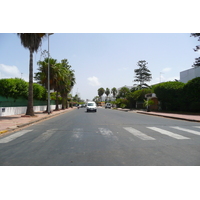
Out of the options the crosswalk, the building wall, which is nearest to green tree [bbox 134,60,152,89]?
the building wall

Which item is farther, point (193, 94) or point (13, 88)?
point (193, 94)

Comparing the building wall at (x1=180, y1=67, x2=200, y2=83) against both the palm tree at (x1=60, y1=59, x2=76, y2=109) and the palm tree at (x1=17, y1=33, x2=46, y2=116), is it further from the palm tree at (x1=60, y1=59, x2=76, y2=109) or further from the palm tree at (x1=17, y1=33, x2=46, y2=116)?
the palm tree at (x1=17, y1=33, x2=46, y2=116)

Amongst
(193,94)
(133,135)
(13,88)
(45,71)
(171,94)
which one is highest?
(45,71)

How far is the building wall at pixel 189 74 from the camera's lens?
47547mm

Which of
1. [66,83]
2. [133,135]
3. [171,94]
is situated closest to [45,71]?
[66,83]

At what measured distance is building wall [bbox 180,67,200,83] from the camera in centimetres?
4755

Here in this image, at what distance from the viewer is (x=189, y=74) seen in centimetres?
5106

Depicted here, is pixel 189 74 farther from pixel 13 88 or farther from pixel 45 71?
pixel 13 88

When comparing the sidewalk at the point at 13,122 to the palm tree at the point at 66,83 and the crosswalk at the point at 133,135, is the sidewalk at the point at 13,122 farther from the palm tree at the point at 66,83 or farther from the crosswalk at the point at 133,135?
the palm tree at the point at 66,83

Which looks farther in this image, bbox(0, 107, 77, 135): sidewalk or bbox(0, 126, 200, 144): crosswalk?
bbox(0, 107, 77, 135): sidewalk

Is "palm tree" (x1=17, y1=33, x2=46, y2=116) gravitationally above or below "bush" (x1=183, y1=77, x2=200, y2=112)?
above

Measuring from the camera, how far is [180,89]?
111ft
